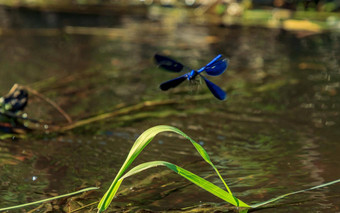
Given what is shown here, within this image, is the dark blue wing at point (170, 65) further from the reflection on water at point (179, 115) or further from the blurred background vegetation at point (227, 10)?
the blurred background vegetation at point (227, 10)

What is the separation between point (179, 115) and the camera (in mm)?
2322

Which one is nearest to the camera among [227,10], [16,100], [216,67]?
[216,67]

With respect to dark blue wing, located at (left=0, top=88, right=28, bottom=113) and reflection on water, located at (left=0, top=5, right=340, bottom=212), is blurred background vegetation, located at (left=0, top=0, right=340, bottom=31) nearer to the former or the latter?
reflection on water, located at (left=0, top=5, right=340, bottom=212)

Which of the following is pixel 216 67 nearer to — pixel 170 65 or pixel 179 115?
pixel 170 65

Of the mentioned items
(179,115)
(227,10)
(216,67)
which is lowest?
(179,115)

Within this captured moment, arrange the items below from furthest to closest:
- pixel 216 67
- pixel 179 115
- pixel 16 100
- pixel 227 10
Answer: pixel 227 10 < pixel 179 115 < pixel 16 100 < pixel 216 67

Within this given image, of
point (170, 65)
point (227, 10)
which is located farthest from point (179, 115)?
point (227, 10)

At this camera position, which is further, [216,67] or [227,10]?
[227,10]

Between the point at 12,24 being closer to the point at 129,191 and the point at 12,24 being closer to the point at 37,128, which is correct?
the point at 37,128

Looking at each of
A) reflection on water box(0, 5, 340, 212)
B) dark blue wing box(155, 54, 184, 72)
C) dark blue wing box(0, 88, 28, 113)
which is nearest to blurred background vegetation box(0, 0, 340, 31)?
reflection on water box(0, 5, 340, 212)

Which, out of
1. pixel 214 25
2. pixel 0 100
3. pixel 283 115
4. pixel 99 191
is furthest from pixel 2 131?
pixel 214 25

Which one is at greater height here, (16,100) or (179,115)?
(16,100)

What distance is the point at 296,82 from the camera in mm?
2816

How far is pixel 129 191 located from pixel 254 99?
1226 mm
